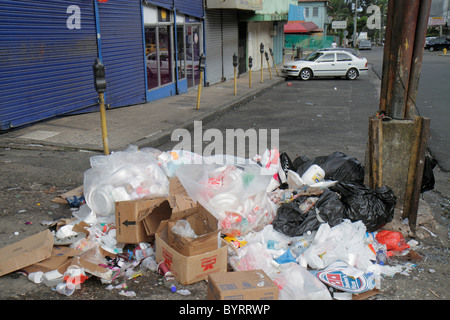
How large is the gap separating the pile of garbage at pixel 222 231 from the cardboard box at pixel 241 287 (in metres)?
0.18

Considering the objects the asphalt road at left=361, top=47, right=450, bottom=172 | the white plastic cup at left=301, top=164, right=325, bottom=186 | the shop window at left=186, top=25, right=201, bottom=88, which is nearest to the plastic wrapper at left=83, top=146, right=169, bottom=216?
the white plastic cup at left=301, top=164, right=325, bottom=186

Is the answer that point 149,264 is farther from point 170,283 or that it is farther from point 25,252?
point 25,252

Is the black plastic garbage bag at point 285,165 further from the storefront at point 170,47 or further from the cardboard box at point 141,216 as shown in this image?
the storefront at point 170,47

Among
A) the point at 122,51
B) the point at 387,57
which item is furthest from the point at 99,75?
the point at 122,51

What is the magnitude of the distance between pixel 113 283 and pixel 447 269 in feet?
9.51

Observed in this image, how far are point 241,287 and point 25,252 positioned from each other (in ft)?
5.90

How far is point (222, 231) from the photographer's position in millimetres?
4008

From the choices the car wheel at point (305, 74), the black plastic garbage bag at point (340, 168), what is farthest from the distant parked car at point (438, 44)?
the black plastic garbage bag at point (340, 168)

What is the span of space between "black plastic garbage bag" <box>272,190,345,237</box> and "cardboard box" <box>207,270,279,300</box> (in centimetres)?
114

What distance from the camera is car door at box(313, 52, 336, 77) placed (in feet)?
67.6

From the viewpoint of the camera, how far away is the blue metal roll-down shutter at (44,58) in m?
7.45
